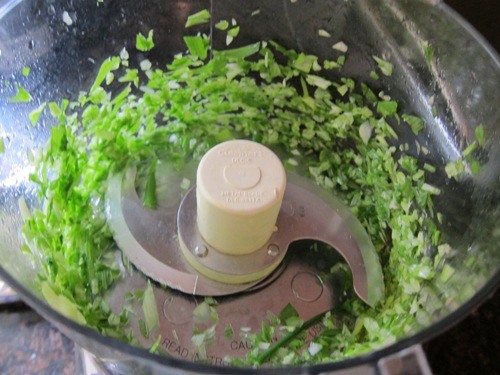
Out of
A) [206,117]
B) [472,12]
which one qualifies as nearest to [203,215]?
[206,117]

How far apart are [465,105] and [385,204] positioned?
0.17 m

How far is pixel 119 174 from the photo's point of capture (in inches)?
29.8

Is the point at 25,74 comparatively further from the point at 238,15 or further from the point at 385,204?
the point at 385,204

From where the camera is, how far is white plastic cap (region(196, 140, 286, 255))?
1.94ft

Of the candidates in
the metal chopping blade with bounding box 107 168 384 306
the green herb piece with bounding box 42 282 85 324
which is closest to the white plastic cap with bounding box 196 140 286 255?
the metal chopping blade with bounding box 107 168 384 306

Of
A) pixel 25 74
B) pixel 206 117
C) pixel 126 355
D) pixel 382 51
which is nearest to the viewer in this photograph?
pixel 126 355

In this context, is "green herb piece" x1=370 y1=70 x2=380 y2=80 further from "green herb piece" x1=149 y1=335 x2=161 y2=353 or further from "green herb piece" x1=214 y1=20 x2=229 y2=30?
"green herb piece" x1=149 y1=335 x2=161 y2=353

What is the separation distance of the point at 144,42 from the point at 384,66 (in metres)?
0.31

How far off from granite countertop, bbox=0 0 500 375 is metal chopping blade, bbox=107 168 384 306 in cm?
11

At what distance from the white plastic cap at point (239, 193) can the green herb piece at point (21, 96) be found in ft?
0.64

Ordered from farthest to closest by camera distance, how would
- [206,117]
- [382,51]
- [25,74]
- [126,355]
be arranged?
[206,117], [382,51], [25,74], [126,355]

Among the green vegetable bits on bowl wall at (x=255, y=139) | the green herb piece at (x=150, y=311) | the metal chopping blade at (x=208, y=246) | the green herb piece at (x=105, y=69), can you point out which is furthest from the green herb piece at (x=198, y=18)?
the green herb piece at (x=150, y=311)

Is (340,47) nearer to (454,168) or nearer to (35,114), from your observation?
(454,168)

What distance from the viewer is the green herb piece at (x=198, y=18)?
0.73 metres
